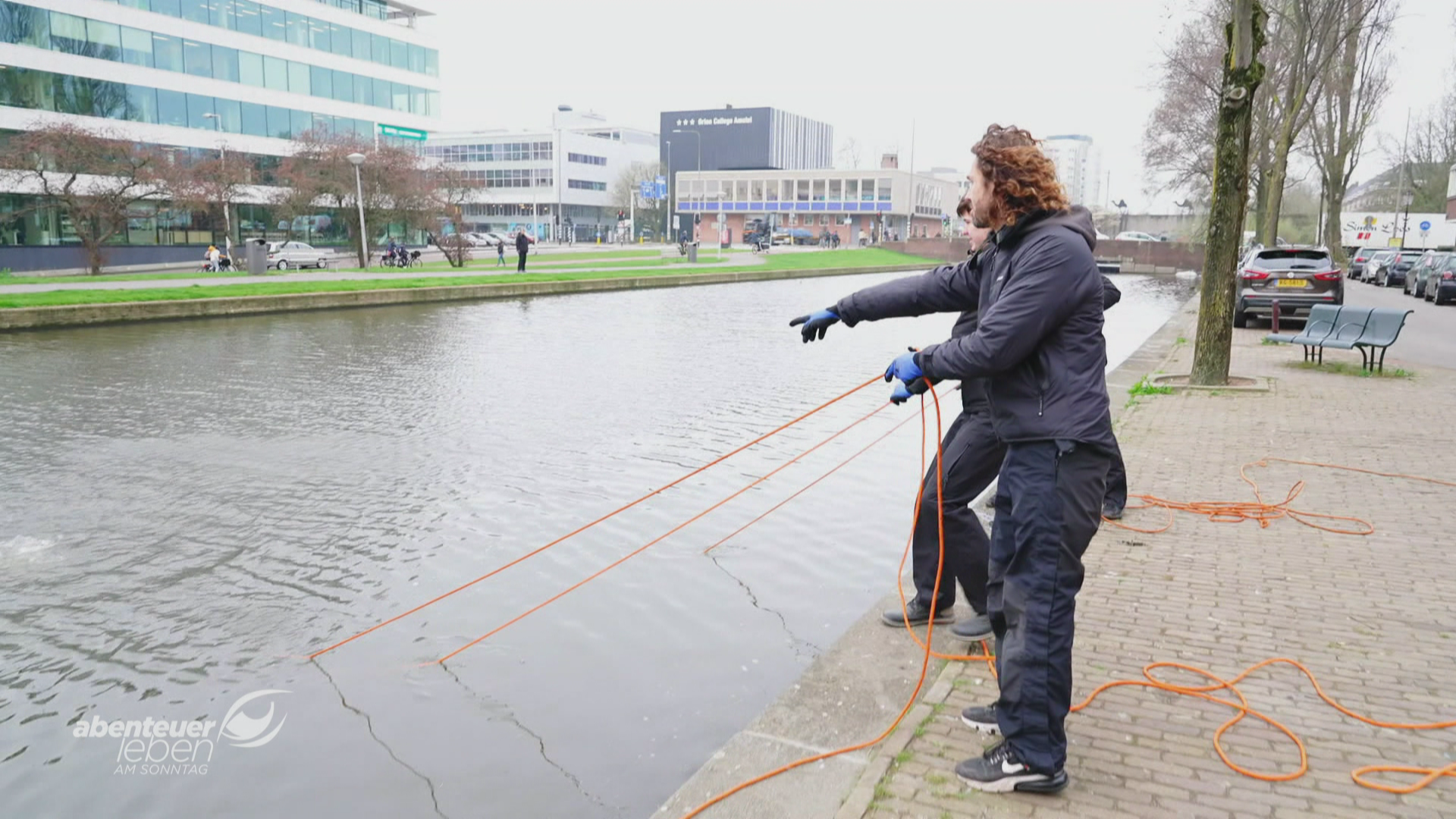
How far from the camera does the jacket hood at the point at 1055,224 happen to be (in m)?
3.15

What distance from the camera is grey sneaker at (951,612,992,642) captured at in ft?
14.5

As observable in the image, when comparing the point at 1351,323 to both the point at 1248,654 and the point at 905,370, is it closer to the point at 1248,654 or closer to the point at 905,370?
the point at 1248,654

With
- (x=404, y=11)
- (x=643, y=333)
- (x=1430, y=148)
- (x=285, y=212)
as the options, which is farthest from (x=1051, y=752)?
(x=1430, y=148)

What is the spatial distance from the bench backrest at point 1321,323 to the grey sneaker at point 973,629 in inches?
429

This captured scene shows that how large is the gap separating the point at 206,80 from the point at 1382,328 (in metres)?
51.3

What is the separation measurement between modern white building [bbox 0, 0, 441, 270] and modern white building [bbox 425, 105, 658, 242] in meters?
35.5

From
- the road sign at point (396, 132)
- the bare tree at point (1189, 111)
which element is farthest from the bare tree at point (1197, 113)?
the road sign at point (396, 132)

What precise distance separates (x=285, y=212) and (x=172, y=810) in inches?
1553

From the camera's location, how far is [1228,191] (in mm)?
11391

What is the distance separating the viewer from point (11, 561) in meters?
5.78

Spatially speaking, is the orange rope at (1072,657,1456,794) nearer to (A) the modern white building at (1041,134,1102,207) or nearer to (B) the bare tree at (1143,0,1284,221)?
(B) the bare tree at (1143,0,1284,221)

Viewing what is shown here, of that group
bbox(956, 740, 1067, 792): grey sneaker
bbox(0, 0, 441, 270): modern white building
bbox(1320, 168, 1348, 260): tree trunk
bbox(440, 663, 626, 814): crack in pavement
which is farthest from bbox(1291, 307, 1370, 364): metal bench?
bbox(0, 0, 441, 270): modern white building

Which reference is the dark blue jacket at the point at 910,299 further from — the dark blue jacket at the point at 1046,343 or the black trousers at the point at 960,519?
the dark blue jacket at the point at 1046,343

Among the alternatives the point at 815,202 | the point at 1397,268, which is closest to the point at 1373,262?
the point at 1397,268
